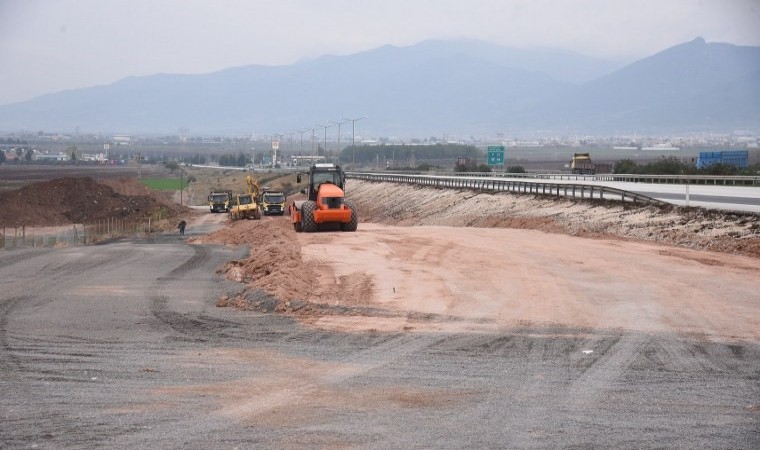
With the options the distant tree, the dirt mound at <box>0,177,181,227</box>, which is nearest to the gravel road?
the dirt mound at <box>0,177,181,227</box>

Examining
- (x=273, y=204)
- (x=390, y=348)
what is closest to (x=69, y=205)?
(x=273, y=204)

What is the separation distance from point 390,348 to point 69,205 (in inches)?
3291

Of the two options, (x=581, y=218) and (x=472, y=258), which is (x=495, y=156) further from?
(x=472, y=258)

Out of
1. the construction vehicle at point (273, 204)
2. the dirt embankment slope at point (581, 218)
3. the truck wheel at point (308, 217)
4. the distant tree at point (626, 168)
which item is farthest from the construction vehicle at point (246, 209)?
the distant tree at point (626, 168)

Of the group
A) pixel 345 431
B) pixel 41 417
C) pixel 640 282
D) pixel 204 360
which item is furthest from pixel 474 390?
pixel 640 282

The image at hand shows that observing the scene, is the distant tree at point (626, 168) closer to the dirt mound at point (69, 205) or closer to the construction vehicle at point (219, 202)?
the construction vehicle at point (219, 202)

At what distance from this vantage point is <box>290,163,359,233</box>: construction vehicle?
40.1m

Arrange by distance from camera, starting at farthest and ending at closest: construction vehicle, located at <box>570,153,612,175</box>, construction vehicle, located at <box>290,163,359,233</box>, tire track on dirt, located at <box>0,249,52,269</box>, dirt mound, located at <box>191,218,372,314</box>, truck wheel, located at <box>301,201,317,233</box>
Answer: construction vehicle, located at <box>570,153,612,175</box>, truck wheel, located at <box>301,201,317,233</box>, construction vehicle, located at <box>290,163,359,233</box>, tire track on dirt, located at <box>0,249,52,269</box>, dirt mound, located at <box>191,218,372,314</box>

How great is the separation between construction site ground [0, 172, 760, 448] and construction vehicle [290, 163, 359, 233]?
8441 millimetres

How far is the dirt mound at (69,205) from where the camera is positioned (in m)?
85.1

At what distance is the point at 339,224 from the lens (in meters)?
41.2

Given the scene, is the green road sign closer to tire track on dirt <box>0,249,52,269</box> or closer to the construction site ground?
tire track on dirt <box>0,249,52,269</box>

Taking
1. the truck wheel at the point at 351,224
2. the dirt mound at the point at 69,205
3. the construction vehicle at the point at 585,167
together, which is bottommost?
the dirt mound at the point at 69,205

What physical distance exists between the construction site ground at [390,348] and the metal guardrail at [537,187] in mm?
13745
